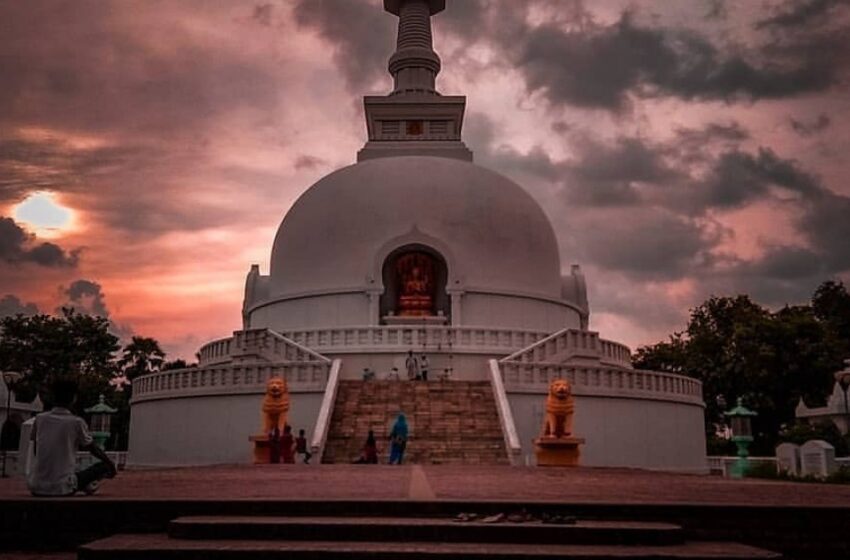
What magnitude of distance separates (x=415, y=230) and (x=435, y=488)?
2239 cm

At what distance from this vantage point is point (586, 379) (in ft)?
80.6

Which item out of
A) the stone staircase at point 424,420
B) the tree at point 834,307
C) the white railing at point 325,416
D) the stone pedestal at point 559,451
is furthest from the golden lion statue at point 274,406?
the tree at point 834,307

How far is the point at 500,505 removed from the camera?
28.3 ft

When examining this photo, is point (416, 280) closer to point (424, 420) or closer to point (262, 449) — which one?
point (424, 420)

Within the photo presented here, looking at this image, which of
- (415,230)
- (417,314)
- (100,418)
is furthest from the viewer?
(417,314)

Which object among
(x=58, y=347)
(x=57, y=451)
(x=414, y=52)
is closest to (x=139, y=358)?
(x=58, y=347)

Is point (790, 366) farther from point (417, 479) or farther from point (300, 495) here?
point (300, 495)

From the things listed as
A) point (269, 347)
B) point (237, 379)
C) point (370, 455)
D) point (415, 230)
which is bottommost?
point (370, 455)

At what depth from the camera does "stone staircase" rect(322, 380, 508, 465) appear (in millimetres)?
20562

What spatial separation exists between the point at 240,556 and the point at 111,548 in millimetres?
1057

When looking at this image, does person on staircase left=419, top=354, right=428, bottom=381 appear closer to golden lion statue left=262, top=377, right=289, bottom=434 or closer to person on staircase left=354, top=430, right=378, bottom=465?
golden lion statue left=262, top=377, right=289, bottom=434

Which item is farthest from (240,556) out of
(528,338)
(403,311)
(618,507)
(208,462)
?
(403,311)

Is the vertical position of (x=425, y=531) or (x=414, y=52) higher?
(x=414, y=52)

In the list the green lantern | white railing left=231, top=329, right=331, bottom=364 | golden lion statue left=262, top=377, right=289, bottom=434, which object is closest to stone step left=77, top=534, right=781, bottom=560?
golden lion statue left=262, top=377, right=289, bottom=434
